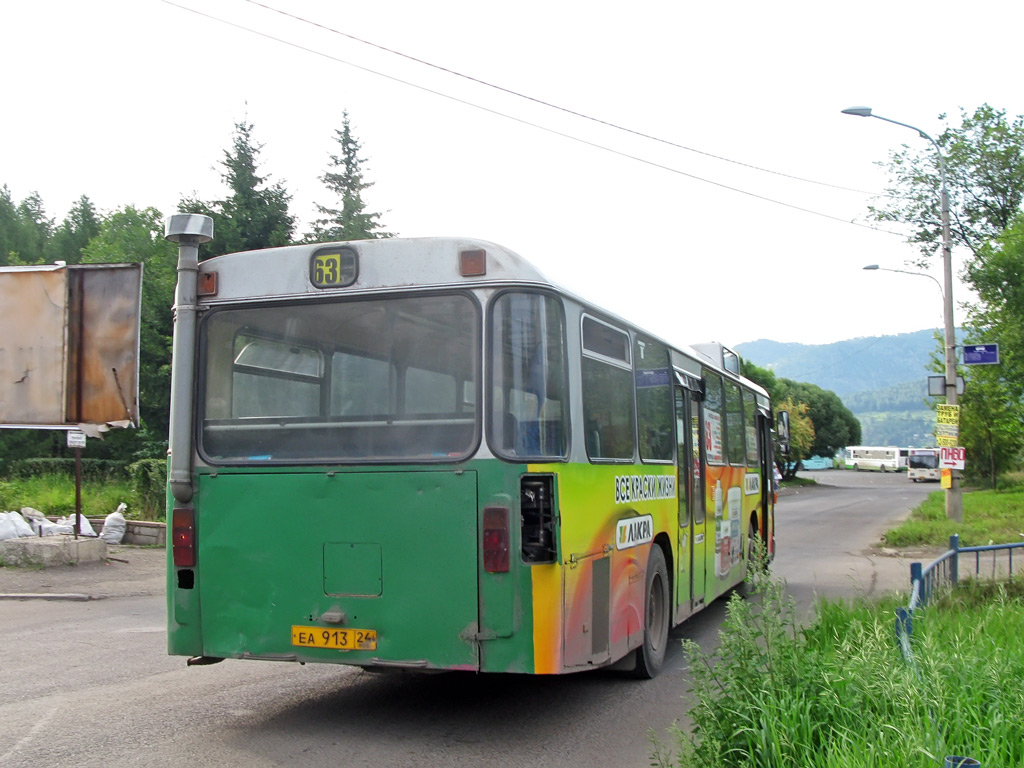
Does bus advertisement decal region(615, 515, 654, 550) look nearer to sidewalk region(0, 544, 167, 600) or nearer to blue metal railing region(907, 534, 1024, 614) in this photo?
blue metal railing region(907, 534, 1024, 614)

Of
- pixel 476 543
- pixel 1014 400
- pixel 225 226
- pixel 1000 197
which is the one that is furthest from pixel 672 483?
pixel 1000 197

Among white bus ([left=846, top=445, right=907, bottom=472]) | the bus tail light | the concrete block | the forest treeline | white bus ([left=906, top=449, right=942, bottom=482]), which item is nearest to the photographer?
the bus tail light

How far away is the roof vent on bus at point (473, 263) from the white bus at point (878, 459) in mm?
110062

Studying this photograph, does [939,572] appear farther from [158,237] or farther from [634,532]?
[158,237]

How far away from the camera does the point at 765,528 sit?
46.9 ft

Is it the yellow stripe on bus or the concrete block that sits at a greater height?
the yellow stripe on bus

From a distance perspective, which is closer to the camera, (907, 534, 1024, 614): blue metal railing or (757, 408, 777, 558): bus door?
(907, 534, 1024, 614): blue metal railing

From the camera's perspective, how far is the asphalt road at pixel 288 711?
18.3 feet

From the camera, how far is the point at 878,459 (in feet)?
364

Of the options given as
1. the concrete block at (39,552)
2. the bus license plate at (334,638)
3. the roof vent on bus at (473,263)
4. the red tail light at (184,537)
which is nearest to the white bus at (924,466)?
the concrete block at (39,552)

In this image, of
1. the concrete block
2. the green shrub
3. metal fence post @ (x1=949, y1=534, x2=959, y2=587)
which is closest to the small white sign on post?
metal fence post @ (x1=949, y1=534, x2=959, y2=587)

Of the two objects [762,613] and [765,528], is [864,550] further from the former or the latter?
[762,613]

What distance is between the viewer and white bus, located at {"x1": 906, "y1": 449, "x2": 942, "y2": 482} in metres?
75.8

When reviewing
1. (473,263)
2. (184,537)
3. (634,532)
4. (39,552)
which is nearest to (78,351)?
(39,552)
